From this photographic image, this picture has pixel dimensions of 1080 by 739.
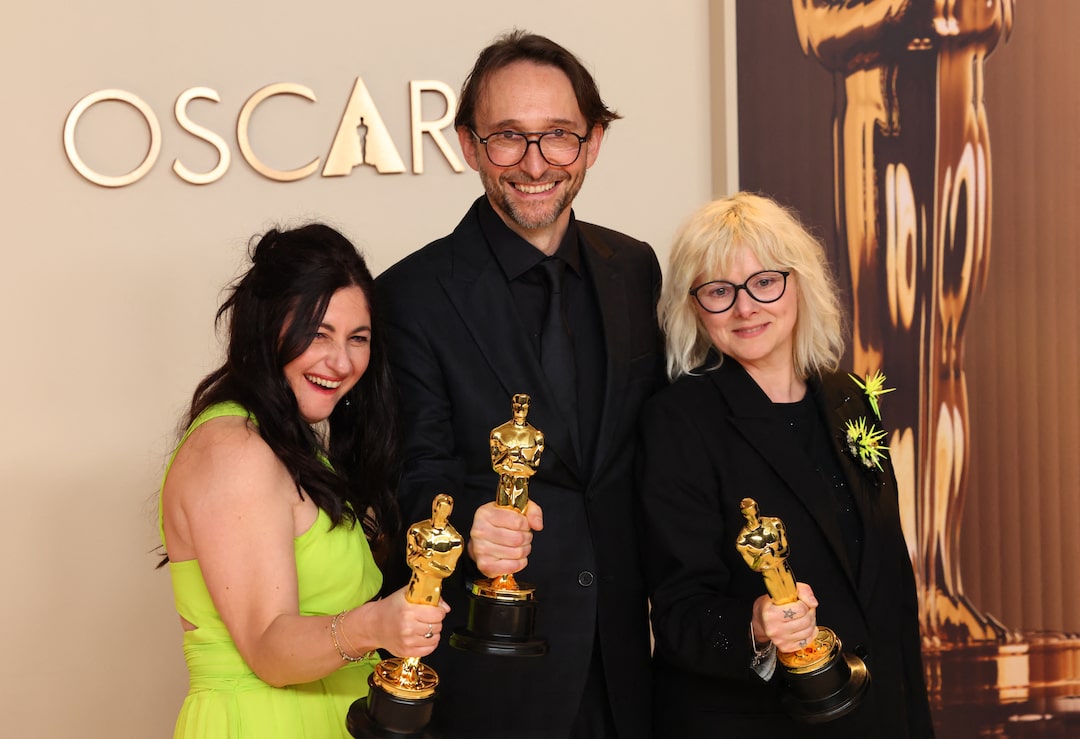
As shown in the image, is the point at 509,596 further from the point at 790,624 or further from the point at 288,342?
the point at 288,342

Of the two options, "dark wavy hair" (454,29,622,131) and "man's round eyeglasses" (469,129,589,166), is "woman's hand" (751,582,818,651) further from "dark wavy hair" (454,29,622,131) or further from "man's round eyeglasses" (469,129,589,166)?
"dark wavy hair" (454,29,622,131)

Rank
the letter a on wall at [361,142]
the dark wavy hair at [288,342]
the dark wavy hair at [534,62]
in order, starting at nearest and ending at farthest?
1. the dark wavy hair at [288,342]
2. the dark wavy hair at [534,62]
3. the letter a on wall at [361,142]

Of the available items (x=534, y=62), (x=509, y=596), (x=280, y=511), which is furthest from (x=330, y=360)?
(x=534, y=62)

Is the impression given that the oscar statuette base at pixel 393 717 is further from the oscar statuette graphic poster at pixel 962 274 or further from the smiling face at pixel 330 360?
the oscar statuette graphic poster at pixel 962 274

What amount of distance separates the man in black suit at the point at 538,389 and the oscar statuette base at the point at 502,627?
18.3 inches

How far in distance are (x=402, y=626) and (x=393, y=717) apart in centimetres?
16

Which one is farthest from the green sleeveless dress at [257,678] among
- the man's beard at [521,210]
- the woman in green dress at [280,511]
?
the man's beard at [521,210]

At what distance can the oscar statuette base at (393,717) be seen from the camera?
1734mm

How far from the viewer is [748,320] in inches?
92.0

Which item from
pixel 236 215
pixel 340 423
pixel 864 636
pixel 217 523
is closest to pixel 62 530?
pixel 236 215

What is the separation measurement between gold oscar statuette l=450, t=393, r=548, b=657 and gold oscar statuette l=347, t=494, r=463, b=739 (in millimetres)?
95

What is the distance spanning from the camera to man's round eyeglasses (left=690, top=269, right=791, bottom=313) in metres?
2.33

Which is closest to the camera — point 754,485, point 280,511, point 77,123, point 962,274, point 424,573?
point 424,573

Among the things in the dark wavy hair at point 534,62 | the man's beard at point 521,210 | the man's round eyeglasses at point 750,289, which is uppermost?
the dark wavy hair at point 534,62
